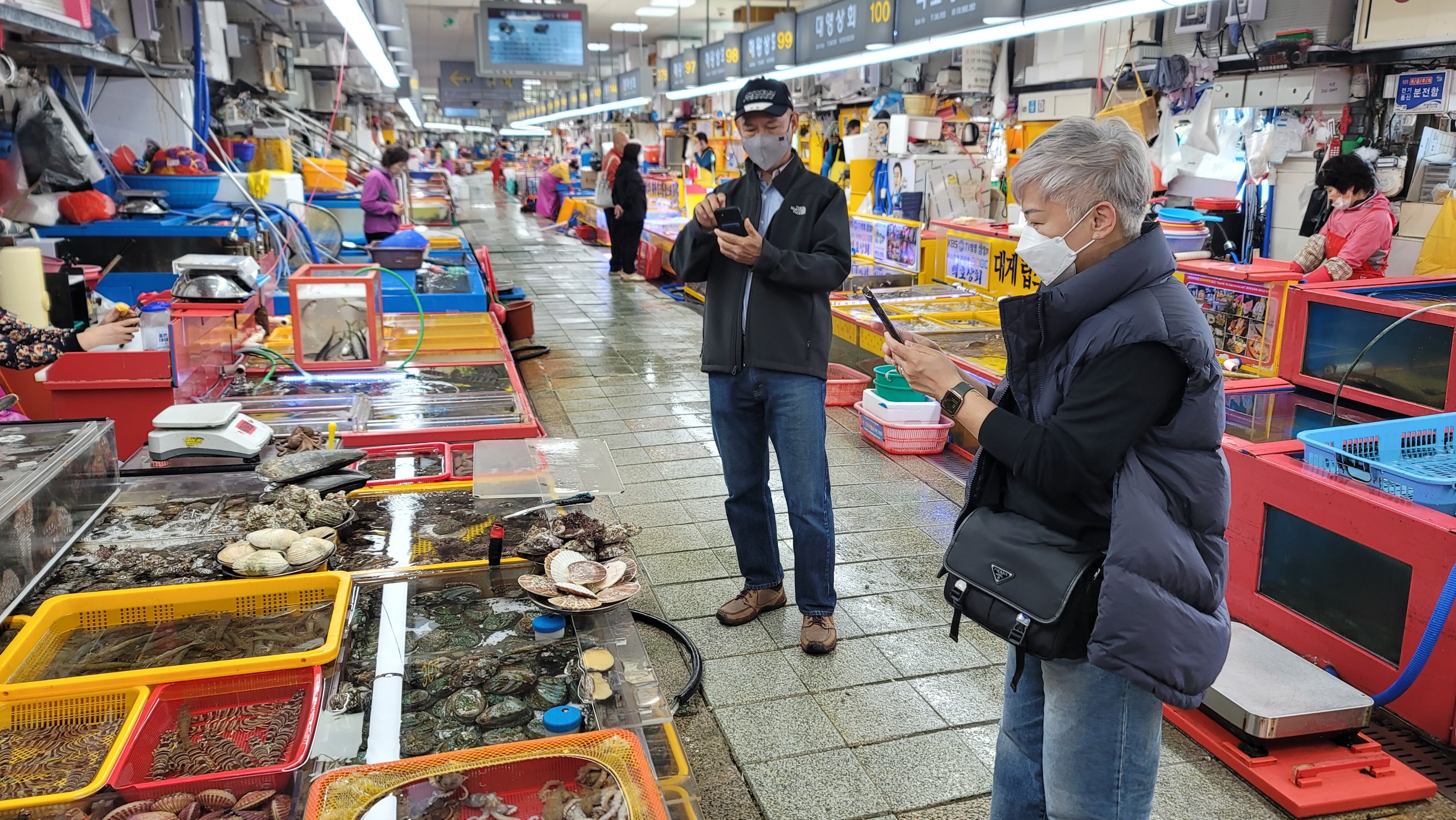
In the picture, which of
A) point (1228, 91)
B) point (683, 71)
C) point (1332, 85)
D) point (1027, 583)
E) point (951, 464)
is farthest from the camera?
point (683, 71)

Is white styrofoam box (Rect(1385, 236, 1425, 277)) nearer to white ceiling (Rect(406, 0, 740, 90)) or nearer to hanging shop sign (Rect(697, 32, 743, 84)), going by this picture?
hanging shop sign (Rect(697, 32, 743, 84))

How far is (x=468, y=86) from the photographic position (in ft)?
85.4

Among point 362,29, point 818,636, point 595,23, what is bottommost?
point 818,636

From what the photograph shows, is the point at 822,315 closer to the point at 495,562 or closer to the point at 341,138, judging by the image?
the point at 495,562

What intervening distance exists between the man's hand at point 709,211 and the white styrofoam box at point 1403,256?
542 cm

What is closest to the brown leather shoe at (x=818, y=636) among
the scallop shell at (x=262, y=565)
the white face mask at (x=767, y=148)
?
the white face mask at (x=767, y=148)

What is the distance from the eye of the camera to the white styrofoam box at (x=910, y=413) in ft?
20.1

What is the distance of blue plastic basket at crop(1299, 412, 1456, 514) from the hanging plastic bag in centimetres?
313

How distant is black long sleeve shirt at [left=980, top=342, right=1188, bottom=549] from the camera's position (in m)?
1.61

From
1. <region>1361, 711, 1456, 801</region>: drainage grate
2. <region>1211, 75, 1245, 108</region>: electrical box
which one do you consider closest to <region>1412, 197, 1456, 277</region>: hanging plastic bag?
<region>1211, 75, 1245, 108</region>: electrical box

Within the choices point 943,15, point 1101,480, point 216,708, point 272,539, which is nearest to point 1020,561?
point 1101,480

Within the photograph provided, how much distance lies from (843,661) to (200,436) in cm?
233

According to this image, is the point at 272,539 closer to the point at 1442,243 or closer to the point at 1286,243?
the point at 1442,243

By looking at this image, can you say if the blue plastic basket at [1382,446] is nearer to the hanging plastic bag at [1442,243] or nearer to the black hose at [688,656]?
the black hose at [688,656]
